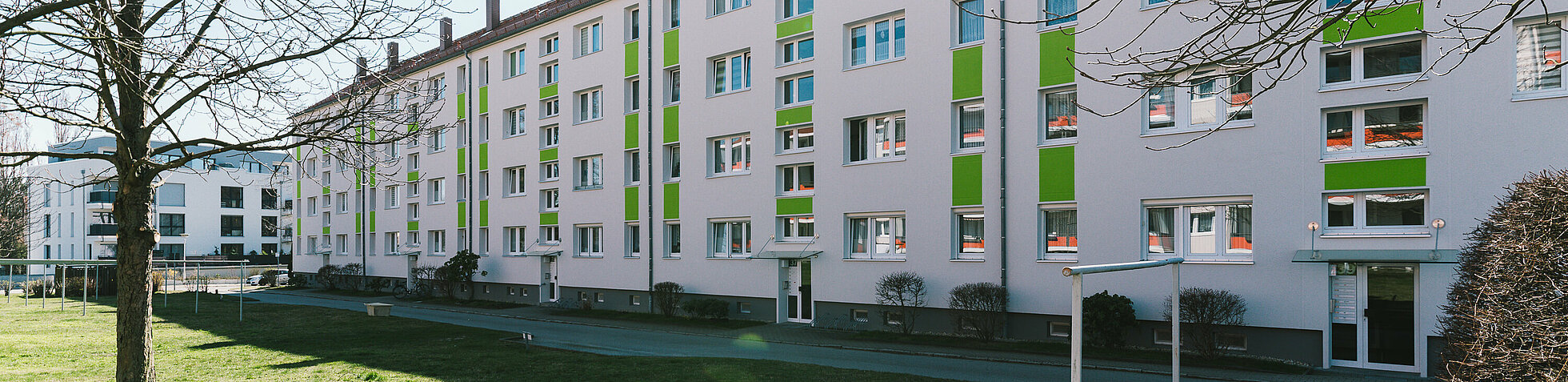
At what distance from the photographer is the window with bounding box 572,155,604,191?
29531 millimetres

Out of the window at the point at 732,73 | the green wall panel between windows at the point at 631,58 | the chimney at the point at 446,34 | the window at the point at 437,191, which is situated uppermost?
the chimney at the point at 446,34

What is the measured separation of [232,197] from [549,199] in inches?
2267

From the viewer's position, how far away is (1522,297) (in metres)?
6.71

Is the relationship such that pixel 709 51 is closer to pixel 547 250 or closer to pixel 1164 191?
pixel 547 250

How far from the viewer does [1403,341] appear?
14453 mm

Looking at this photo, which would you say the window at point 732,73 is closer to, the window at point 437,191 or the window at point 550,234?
the window at point 550,234

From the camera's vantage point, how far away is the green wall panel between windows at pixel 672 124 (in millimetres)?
26391

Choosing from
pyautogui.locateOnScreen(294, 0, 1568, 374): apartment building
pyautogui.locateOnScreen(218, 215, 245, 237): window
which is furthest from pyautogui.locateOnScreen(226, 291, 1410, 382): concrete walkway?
pyautogui.locateOnScreen(218, 215, 245, 237): window

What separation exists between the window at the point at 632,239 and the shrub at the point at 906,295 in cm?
997

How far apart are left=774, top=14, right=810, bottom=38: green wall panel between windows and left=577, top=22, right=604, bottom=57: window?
319 inches

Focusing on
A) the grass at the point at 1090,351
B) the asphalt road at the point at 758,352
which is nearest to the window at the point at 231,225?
the asphalt road at the point at 758,352

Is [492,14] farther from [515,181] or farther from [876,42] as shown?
[876,42]

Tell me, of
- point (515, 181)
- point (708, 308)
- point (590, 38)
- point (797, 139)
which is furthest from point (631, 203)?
point (515, 181)

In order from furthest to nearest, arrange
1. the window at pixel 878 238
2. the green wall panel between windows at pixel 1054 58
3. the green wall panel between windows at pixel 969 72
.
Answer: the window at pixel 878 238 → the green wall panel between windows at pixel 969 72 → the green wall panel between windows at pixel 1054 58
